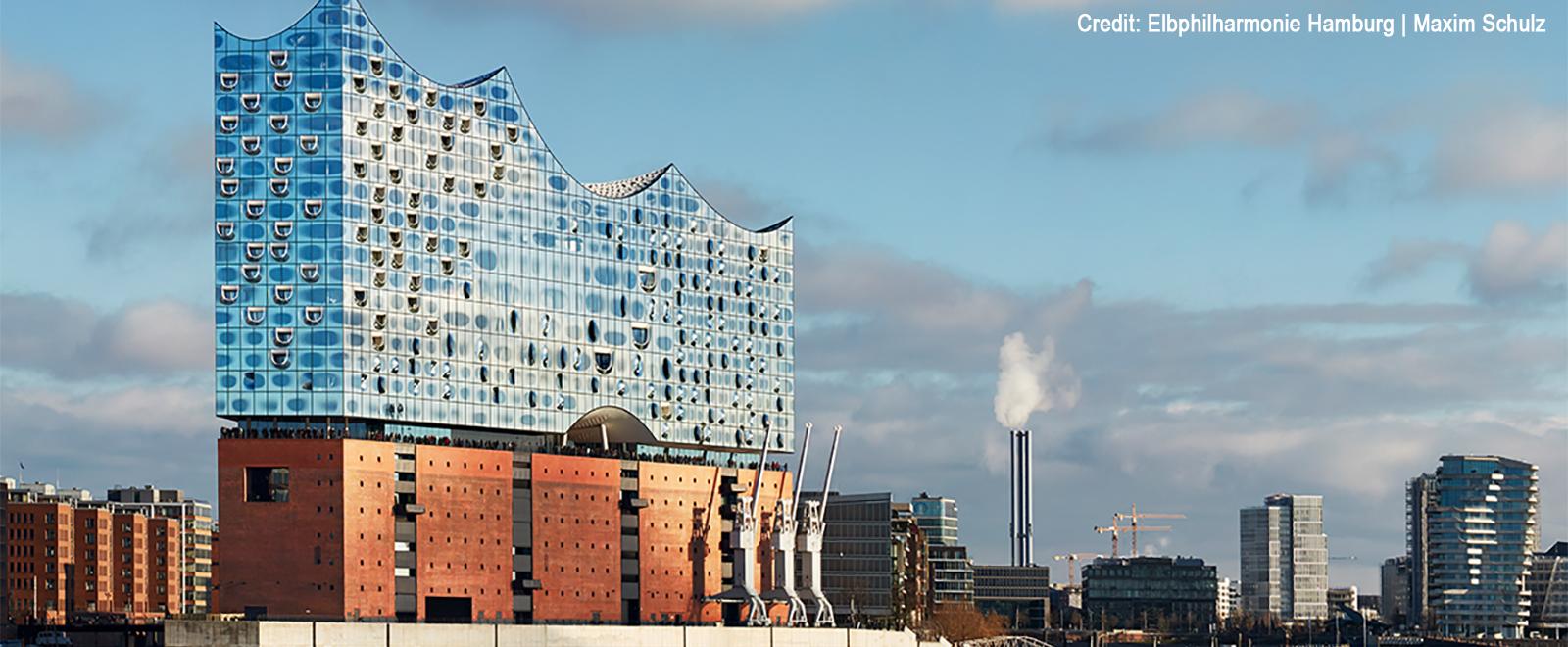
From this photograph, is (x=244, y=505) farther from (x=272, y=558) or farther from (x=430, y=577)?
(x=430, y=577)

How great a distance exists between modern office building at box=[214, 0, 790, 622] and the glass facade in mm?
157

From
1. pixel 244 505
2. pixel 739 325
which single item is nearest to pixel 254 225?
pixel 244 505

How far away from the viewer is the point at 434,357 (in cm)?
15400

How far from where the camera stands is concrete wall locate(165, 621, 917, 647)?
136750 mm

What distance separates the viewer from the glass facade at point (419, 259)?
147875 mm

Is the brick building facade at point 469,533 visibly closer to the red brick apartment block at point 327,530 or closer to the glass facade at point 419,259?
the red brick apartment block at point 327,530

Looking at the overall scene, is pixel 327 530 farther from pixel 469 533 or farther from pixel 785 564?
pixel 785 564

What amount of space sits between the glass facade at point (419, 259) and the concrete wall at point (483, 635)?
1318 cm

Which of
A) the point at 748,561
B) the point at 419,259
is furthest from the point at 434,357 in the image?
the point at 748,561

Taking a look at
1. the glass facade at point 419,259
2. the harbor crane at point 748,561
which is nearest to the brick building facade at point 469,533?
the harbor crane at point 748,561

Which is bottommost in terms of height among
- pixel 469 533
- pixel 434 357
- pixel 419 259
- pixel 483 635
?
pixel 483 635

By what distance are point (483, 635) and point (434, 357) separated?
1746cm

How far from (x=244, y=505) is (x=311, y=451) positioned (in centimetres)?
487

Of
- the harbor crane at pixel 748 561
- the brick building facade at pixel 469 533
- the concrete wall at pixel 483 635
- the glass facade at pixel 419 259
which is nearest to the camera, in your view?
the concrete wall at pixel 483 635
